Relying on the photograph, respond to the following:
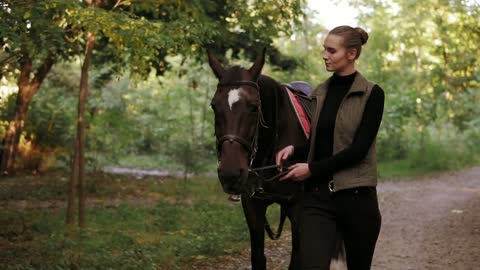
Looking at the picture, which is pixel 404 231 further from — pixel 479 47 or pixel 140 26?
pixel 479 47

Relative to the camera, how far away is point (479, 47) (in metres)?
16.6

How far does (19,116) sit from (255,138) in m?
14.9

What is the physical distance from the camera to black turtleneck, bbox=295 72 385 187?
3268 millimetres

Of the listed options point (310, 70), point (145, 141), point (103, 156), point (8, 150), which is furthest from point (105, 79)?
point (145, 141)

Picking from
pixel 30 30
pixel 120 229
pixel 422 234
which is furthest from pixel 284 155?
pixel 422 234

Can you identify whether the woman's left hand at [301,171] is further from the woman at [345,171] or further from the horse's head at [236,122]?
the horse's head at [236,122]

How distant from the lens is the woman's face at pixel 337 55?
10.8ft

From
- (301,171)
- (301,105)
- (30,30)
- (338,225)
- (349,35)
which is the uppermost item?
(30,30)

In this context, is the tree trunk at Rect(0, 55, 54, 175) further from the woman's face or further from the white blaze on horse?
the woman's face

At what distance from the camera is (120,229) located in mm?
10047

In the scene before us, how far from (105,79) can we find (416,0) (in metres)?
9.86

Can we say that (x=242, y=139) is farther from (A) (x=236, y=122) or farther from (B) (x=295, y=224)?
(B) (x=295, y=224)

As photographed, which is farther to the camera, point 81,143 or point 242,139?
point 81,143

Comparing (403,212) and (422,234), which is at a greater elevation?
(403,212)
